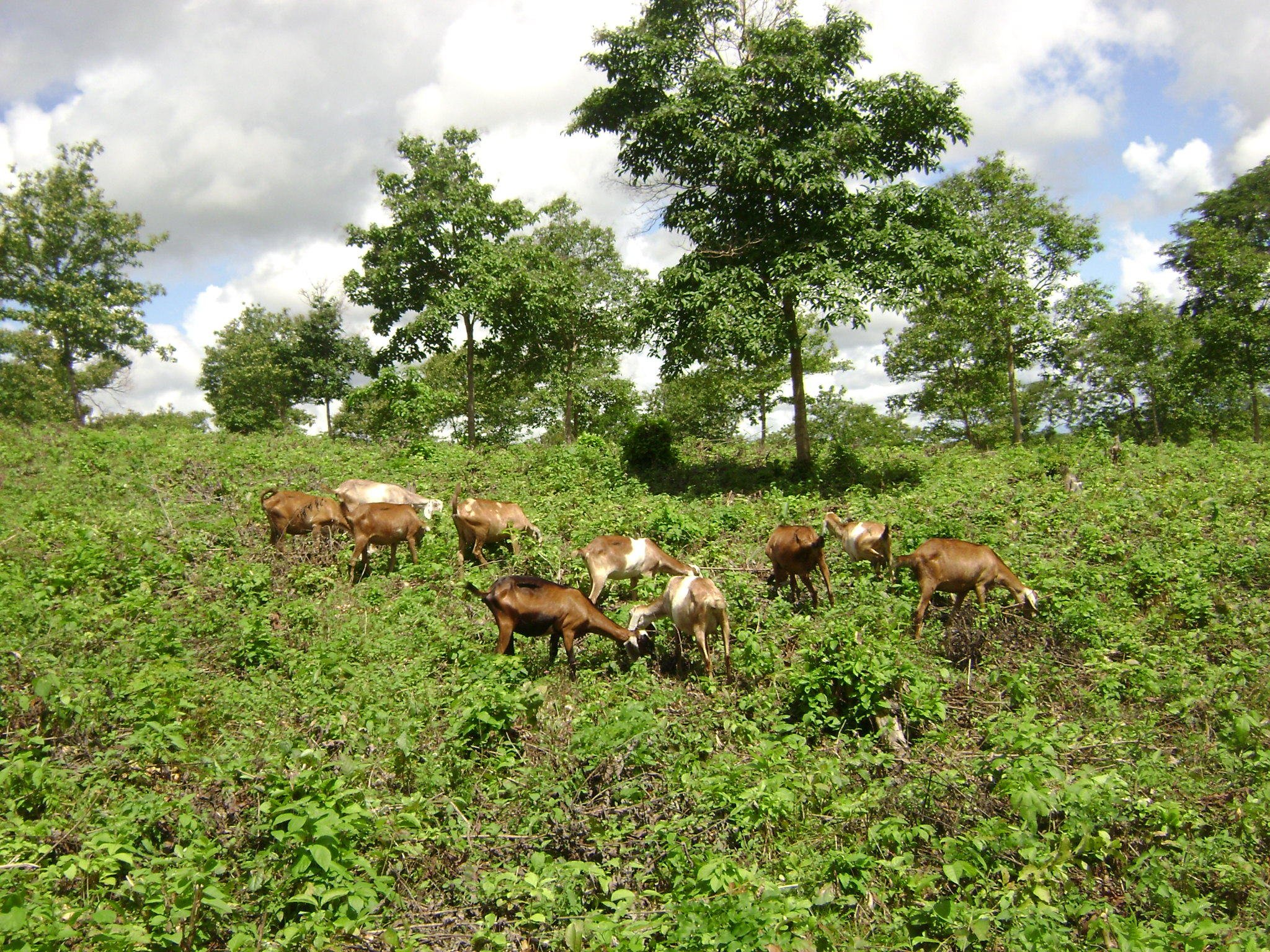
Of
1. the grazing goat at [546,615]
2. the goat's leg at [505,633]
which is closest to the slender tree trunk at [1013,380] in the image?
the grazing goat at [546,615]

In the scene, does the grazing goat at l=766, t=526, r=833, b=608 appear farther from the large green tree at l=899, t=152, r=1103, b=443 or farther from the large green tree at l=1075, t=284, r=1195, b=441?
the large green tree at l=1075, t=284, r=1195, b=441

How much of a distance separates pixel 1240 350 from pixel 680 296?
1902 centimetres

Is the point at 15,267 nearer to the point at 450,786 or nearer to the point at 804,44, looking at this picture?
the point at 804,44

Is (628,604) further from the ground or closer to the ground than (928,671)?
further from the ground

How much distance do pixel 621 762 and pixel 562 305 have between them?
20.8m

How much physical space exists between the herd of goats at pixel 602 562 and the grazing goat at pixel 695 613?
12 mm

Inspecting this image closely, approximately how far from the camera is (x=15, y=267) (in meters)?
30.3

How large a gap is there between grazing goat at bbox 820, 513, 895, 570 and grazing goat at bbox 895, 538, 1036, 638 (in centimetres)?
97

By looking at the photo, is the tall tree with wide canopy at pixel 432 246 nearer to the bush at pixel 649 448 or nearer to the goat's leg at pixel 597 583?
the bush at pixel 649 448

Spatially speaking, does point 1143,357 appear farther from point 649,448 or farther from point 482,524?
point 482,524

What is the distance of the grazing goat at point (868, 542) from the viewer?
10.7 m

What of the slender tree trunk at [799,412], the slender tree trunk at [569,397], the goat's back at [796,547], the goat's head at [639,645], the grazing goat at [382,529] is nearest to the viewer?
the goat's head at [639,645]

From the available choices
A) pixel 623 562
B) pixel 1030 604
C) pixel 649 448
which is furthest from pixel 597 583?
pixel 649 448

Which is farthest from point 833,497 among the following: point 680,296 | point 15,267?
point 15,267
